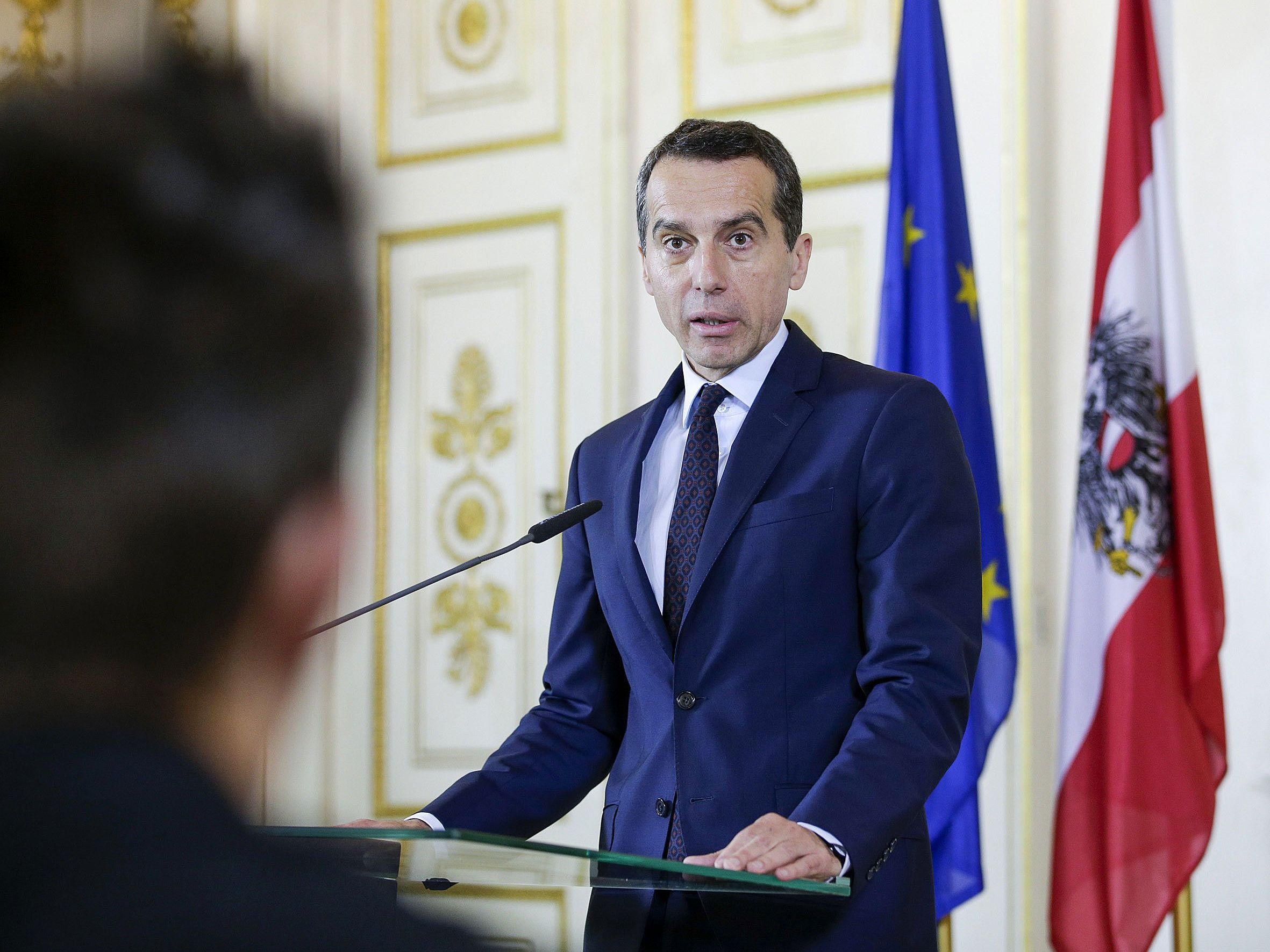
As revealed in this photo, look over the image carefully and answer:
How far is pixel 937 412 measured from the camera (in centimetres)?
221

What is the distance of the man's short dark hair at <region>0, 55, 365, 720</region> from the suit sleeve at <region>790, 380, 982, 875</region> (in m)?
1.31

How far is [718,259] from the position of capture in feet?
8.01

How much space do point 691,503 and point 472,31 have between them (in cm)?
366

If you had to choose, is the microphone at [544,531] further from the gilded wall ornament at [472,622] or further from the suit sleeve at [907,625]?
the gilded wall ornament at [472,622]

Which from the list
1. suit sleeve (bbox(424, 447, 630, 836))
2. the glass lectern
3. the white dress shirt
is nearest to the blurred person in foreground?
the glass lectern

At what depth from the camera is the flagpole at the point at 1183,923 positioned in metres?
3.77

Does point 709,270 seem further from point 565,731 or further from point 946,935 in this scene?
point 946,935

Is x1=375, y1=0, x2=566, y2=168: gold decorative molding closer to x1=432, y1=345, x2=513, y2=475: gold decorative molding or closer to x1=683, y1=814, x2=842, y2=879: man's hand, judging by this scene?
x1=432, y1=345, x2=513, y2=475: gold decorative molding

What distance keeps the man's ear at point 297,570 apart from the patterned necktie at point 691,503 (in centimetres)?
156

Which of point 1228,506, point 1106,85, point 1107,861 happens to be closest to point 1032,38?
point 1106,85

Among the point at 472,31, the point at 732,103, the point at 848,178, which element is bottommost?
the point at 848,178

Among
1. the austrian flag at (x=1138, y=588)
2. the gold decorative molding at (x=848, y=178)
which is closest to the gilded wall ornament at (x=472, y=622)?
the gold decorative molding at (x=848, y=178)

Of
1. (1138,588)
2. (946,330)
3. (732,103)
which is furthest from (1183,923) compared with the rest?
(732,103)

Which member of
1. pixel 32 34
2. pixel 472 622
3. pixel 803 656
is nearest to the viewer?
pixel 803 656
